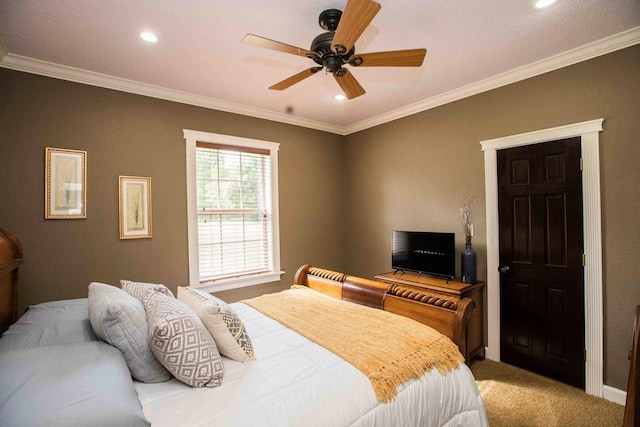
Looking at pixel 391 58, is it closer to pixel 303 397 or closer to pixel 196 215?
pixel 303 397

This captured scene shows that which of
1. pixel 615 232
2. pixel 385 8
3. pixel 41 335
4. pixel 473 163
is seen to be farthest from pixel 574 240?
pixel 41 335

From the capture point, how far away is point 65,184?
268 centimetres

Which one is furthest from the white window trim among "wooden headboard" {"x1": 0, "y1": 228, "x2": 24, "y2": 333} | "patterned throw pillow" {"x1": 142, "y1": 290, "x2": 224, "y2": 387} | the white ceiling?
"patterned throw pillow" {"x1": 142, "y1": 290, "x2": 224, "y2": 387}

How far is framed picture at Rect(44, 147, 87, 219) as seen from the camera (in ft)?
8.55

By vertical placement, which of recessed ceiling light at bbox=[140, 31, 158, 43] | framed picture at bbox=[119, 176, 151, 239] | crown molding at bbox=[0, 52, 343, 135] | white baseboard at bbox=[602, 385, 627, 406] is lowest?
white baseboard at bbox=[602, 385, 627, 406]

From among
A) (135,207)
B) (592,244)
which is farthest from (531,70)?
(135,207)

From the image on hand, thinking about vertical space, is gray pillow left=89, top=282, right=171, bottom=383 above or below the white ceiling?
below

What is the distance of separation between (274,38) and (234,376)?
229 centimetres

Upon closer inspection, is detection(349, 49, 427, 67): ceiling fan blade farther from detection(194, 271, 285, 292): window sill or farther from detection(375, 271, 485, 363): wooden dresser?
detection(194, 271, 285, 292): window sill

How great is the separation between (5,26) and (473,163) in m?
4.10

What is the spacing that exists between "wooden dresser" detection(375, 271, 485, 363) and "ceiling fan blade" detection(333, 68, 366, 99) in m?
1.97

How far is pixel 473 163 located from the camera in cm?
327

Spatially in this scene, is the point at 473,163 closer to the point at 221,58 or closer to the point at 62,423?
the point at 221,58

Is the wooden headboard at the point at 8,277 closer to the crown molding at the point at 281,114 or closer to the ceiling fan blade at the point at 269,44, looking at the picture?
the crown molding at the point at 281,114
